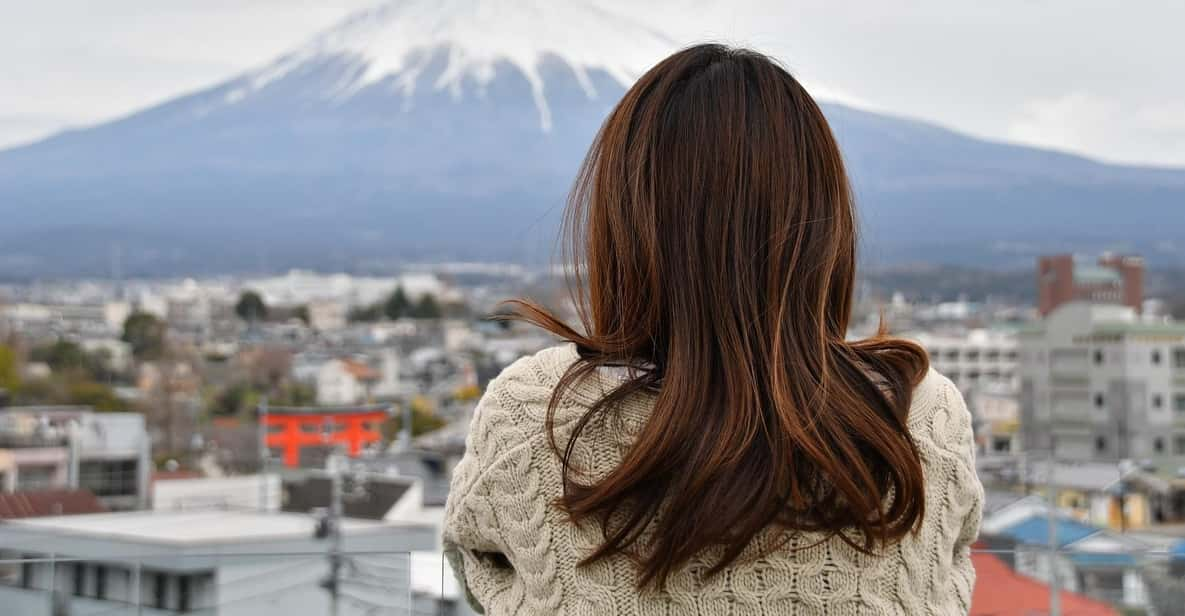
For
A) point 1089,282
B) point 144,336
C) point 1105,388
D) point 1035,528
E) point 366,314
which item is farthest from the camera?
point 366,314

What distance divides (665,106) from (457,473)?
0.23 m

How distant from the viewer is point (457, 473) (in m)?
0.76

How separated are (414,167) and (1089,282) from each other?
42730 mm

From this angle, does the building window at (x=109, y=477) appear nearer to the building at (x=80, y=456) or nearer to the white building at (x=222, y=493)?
the building at (x=80, y=456)

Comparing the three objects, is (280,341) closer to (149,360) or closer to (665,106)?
(149,360)

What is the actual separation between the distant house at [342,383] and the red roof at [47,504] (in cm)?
1478

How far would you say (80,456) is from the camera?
17.6 m

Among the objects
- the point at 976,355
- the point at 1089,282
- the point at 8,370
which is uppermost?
the point at 1089,282

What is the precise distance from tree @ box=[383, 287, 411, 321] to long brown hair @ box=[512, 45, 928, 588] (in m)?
43.8

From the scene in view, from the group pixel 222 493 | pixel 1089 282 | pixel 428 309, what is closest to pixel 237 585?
pixel 222 493

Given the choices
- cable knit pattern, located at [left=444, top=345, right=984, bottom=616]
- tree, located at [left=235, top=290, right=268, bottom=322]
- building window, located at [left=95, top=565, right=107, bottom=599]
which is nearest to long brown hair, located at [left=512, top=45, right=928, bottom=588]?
cable knit pattern, located at [left=444, top=345, right=984, bottom=616]

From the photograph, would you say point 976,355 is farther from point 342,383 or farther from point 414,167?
point 414,167

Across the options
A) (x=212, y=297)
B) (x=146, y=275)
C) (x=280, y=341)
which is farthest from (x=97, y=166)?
(x=280, y=341)

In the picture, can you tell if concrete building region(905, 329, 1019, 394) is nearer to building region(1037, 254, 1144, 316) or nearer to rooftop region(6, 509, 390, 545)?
building region(1037, 254, 1144, 316)
